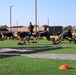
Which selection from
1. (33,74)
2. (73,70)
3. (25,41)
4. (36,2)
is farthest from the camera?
(36,2)

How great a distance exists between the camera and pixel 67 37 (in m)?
31.5

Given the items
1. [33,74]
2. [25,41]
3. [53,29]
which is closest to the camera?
[33,74]

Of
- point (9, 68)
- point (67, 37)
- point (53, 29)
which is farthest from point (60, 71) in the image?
point (53, 29)

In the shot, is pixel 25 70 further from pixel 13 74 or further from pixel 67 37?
pixel 67 37

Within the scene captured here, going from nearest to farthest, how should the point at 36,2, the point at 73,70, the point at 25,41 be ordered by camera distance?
the point at 73,70 < the point at 25,41 < the point at 36,2

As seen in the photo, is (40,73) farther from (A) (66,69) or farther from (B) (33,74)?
(A) (66,69)

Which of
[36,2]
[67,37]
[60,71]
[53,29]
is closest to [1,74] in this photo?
[60,71]

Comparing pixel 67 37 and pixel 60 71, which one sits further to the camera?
pixel 67 37

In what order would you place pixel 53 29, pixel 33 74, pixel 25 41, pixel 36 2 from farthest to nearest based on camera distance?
1. pixel 53 29
2. pixel 36 2
3. pixel 25 41
4. pixel 33 74

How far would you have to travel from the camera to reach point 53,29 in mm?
79625

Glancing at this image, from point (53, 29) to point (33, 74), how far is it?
7121 cm

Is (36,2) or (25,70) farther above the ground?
(36,2)

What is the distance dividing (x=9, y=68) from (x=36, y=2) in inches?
1558

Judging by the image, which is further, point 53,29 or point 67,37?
point 53,29
